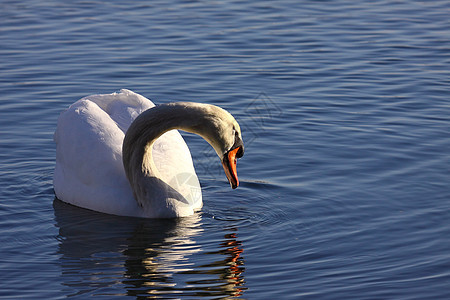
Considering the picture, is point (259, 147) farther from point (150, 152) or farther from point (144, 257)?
point (144, 257)

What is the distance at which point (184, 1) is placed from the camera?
20266 mm

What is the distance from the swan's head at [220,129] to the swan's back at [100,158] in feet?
2.67

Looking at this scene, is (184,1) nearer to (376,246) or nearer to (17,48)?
(17,48)

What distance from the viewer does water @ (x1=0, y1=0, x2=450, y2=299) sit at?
865 cm

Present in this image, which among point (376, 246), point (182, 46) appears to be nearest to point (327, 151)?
point (376, 246)

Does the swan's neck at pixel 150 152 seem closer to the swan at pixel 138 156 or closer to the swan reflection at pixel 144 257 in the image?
the swan at pixel 138 156

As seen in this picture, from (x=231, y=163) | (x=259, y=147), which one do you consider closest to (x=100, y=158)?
(x=231, y=163)

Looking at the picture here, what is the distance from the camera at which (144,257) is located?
909 centimetres

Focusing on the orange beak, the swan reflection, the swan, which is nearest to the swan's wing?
the swan

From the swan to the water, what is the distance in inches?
8.0

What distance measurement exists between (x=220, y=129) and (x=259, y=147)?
2.96m

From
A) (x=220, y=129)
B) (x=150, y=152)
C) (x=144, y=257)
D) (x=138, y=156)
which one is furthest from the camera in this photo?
(x=150, y=152)

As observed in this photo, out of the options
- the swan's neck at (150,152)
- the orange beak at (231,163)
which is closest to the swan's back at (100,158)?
the swan's neck at (150,152)

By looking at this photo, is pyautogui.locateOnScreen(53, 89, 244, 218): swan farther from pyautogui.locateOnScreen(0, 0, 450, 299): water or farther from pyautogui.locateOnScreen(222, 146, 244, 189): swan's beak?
pyautogui.locateOnScreen(0, 0, 450, 299): water
